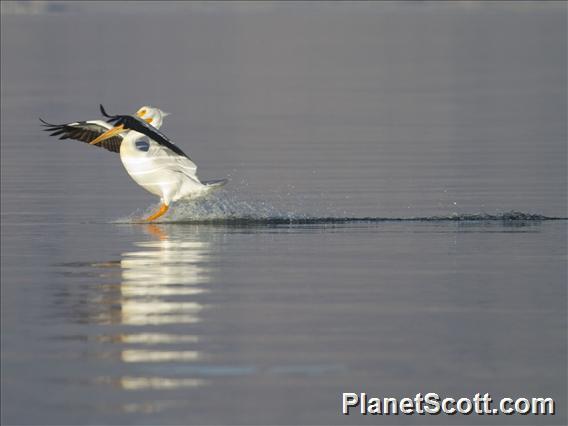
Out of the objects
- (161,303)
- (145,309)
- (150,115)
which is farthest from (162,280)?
(150,115)

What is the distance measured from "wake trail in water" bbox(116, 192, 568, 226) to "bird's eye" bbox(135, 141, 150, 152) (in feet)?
2.34

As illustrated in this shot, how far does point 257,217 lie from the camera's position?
771 inches

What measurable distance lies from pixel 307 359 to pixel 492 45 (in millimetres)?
72306

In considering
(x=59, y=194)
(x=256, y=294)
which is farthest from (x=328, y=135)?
(x=256, y=294)

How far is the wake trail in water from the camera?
19.3 m

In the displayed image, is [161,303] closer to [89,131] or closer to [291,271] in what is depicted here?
[291,271]

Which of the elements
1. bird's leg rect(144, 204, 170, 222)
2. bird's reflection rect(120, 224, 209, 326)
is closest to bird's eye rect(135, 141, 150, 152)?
bird's leg rect(144, 204, 170, 222)

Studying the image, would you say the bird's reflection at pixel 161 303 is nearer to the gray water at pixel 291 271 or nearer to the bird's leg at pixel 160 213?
the gray water at pixel 291 271

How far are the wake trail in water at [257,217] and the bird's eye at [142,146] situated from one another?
0.71 metres

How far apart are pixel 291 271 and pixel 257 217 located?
370 centimetres

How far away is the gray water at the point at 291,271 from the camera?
11.6 metres

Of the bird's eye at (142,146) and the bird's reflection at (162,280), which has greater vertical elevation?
the bird's eye at (142,146)

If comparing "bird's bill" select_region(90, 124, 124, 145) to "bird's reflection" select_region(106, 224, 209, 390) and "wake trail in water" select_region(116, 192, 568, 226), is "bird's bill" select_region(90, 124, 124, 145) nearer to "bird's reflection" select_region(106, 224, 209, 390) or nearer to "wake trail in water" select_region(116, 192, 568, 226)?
"wake trail in water" select_region(116, 192, 568, 226)

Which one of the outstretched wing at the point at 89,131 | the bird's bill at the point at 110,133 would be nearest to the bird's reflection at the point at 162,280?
the bird's bill at the point at 110,133
